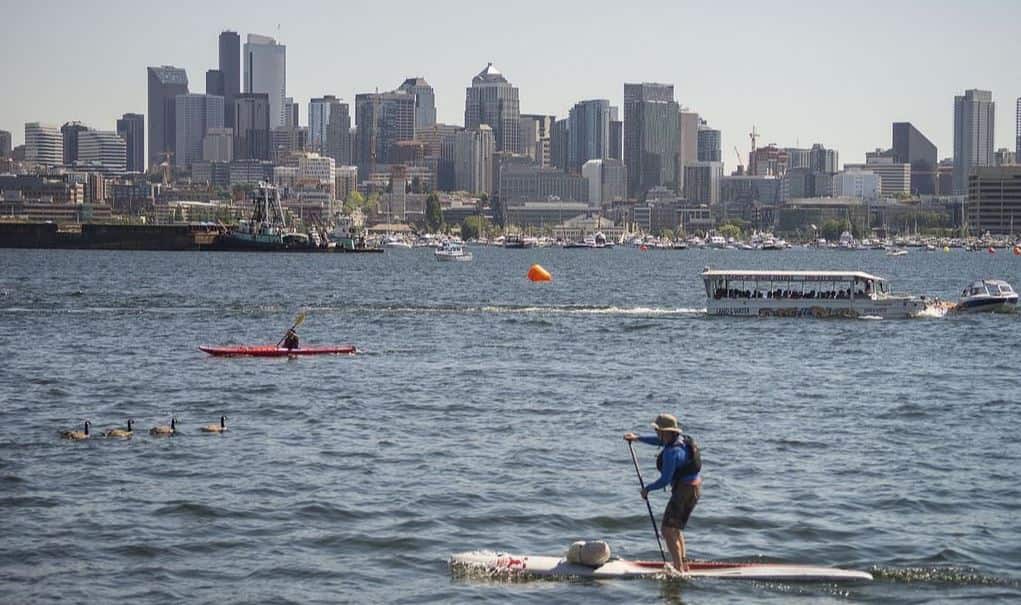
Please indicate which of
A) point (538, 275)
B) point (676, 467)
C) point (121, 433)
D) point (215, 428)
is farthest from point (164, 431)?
point (538, 275)

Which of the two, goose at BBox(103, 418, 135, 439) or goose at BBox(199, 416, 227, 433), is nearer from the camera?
goose at BBox(103, 418, 135, 439)

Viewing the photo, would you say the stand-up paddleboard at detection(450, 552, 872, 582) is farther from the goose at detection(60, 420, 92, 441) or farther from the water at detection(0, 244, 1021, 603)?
the goose at detection(60, 420, 92, 441)

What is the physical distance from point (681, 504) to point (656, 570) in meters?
1.48

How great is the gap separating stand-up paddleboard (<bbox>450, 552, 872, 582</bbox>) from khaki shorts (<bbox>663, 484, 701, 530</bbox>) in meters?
1.03

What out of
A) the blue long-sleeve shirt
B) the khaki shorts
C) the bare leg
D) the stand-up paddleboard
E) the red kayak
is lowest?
the stand-up paddleboard

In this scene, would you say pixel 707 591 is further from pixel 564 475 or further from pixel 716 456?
pixel 716 456

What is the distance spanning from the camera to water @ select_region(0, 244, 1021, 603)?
25.2 meters

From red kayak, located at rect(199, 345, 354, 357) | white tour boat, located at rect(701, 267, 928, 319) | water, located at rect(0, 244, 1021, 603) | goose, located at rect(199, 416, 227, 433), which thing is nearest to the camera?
water, located at rect(0, 244, 1021, 603)

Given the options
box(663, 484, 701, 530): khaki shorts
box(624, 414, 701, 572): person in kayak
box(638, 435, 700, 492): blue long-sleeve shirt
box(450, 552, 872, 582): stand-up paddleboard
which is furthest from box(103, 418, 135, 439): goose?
box(638, 435, 700, 492): blue long-sleeve shirt

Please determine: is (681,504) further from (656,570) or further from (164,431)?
(164,431)

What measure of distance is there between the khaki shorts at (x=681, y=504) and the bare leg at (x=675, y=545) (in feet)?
0.49

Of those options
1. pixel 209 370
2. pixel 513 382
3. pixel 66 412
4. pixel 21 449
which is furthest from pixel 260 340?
pixel 21 449

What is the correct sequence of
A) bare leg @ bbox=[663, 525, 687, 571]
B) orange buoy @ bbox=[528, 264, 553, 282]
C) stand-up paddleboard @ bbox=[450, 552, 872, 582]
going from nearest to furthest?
bare leg @ bbox=[663, 525, 687, 571]
stand-up paddleboard @ bbox=[450, 552, 872, 582]
orange buoy @ bbox=[528, 264, 553, 282]

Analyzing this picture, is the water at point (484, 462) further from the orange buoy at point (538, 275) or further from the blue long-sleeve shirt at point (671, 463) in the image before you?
the orange buoy at point (538, 275)
